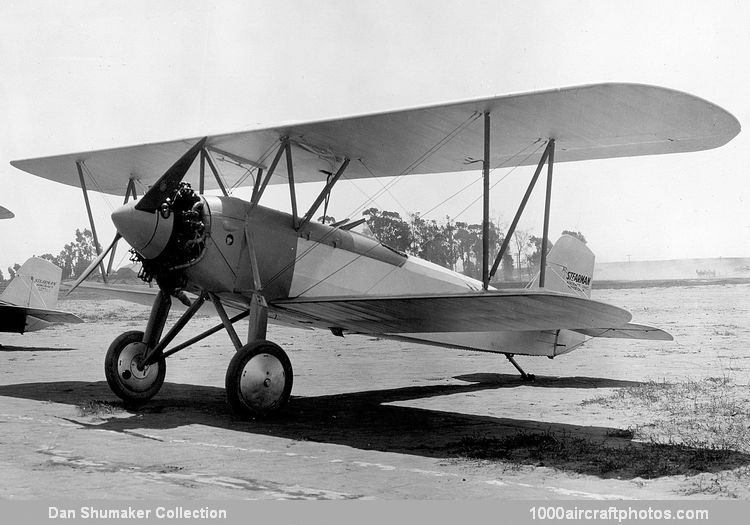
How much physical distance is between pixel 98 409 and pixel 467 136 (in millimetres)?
5276

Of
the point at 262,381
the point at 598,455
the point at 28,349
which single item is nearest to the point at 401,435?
the point at 262,381

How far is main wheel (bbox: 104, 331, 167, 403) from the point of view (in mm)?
8406

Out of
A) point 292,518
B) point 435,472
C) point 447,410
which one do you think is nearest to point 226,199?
point 447,410

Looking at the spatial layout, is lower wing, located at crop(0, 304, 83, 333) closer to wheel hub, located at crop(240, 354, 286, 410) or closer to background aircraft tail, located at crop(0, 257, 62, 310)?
background aircraft tail, located at crop(0, 257, 62, 310)

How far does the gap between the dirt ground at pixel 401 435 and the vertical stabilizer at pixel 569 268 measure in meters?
1.51

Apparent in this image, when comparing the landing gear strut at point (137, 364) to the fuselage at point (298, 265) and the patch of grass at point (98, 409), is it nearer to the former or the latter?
the patch of grass at point (98, 409)

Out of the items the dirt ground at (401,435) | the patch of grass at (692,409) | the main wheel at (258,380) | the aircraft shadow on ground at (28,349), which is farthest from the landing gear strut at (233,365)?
the aircraft shadow on ground at (28,349)

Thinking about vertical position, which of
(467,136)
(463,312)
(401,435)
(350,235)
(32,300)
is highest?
(467,136)

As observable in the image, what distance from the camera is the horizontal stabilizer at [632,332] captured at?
9930 millimetres

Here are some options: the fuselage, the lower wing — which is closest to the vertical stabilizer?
the fuselage

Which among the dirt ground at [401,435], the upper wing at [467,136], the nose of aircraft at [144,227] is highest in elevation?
the upper wing at [467,136]

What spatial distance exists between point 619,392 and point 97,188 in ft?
29.0

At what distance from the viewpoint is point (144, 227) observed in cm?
735

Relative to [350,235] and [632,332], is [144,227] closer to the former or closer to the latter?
[350,235]
